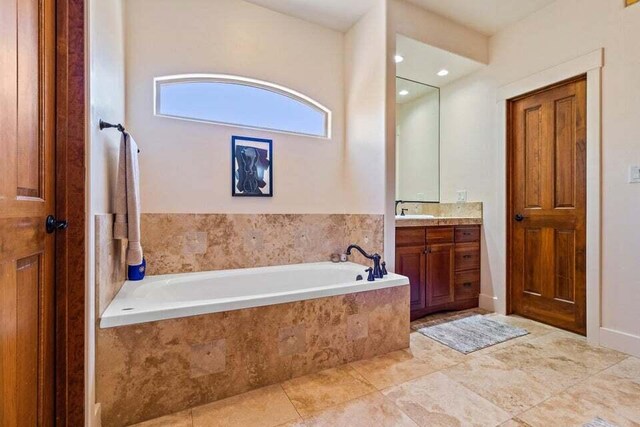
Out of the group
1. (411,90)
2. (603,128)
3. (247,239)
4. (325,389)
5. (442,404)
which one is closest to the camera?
(442,404)

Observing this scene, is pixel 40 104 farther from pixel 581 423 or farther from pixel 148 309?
pixel 581 423

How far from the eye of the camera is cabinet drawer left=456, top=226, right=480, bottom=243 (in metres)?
2.99

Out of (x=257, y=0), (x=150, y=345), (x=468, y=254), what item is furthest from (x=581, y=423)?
(x=257, y=0)

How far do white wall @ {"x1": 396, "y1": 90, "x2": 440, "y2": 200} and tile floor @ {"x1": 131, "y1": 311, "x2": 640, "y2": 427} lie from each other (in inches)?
74.2

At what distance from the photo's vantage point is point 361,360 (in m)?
1.99

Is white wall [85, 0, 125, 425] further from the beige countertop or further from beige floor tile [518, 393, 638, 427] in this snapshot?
the beige countertop

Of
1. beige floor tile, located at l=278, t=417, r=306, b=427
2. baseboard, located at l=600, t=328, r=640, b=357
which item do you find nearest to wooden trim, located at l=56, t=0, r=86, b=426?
beige floor tile, located at l=278, t=417, r=306, b=427

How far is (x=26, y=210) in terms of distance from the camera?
0.92 m

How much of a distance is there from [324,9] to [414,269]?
2473 mm

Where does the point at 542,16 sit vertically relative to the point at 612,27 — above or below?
above

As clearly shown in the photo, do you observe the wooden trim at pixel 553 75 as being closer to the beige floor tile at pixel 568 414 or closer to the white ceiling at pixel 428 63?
the white ceiling at pixel 428 63

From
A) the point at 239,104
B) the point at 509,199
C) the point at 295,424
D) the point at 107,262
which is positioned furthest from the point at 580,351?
the point at 239,104

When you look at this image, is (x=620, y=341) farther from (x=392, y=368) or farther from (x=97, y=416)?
(x=97, y=416)

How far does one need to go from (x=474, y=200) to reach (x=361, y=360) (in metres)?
2.11
